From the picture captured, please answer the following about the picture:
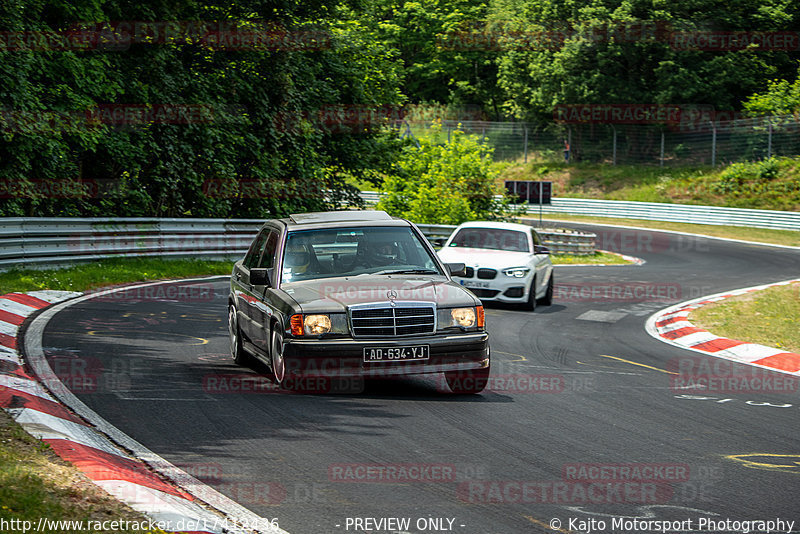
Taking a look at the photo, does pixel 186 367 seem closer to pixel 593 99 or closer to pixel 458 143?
pixel 458 143

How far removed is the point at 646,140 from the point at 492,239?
4339cm

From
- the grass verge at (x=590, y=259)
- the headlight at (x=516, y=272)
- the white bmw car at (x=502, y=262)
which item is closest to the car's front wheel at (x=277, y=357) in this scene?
the white bmw car at (x=502, y=262)

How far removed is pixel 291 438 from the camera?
266 inches

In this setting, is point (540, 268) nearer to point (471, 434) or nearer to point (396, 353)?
point (396, 353)

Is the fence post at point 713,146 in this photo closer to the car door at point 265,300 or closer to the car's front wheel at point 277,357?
the car door at point 265,300

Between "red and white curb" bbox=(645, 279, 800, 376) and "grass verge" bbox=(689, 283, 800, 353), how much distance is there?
24 cm

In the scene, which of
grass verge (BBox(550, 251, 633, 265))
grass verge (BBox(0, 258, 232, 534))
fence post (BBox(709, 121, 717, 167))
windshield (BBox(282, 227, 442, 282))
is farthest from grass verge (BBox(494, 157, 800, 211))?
grass verge (BBox(0, 258, 232, 534))

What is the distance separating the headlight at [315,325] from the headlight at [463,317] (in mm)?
1159

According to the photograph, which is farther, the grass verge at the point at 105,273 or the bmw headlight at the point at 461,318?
the grass verge at the point at 105,273

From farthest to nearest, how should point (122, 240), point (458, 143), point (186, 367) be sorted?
1. point (458, 143)
2. point (122, 240)
3. point (186, 367)

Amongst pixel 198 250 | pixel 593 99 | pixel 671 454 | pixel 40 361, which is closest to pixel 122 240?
pixel 198 250

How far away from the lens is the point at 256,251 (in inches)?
409

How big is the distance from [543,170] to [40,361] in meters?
55.0

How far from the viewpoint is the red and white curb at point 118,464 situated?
4820 millimetres
